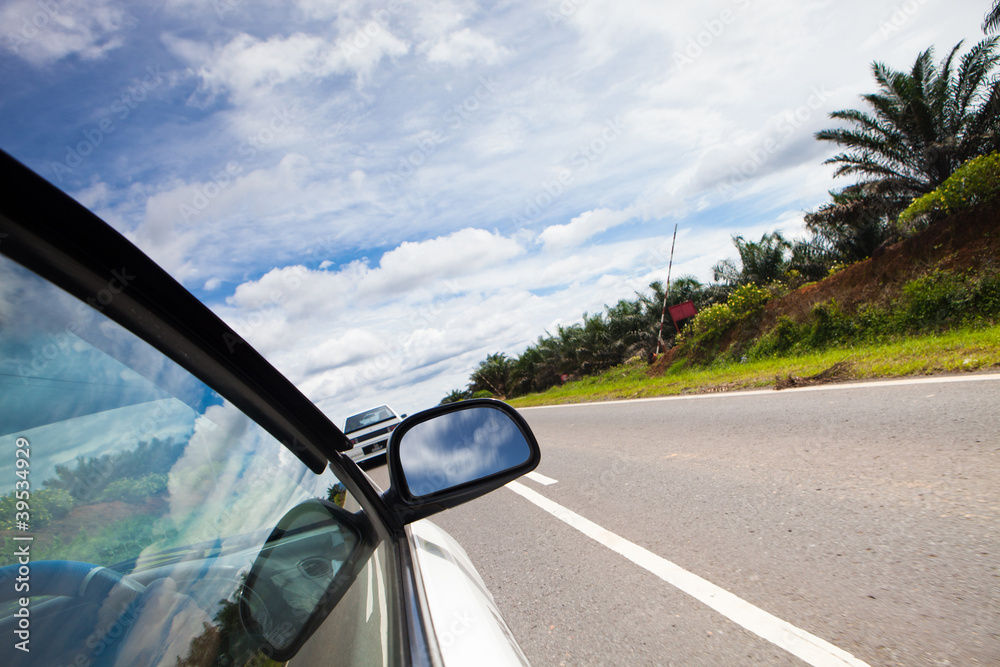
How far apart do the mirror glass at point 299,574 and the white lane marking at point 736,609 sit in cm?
193

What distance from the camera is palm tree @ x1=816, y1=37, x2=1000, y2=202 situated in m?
14.3

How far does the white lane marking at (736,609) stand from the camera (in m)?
2.12

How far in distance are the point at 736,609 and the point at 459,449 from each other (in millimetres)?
1787

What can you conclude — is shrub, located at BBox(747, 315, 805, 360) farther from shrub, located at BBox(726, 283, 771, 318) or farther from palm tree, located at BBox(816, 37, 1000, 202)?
palm tree, located at BBox(816, 37, 1000, 202)

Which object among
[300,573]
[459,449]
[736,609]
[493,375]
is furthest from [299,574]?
[493,375]

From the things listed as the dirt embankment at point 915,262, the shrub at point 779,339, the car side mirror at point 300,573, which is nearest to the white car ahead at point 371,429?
the car side mirror at point 300,573

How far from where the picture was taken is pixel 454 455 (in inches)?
72.5

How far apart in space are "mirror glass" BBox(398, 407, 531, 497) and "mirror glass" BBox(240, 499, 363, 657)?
0.26 meters

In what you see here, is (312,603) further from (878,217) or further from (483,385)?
(483,385)

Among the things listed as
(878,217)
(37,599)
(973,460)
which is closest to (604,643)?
(37,599)

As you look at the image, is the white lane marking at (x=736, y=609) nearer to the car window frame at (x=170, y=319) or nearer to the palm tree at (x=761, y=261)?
the car window frame at (x=170, y=319)

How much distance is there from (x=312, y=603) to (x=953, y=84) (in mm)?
20587

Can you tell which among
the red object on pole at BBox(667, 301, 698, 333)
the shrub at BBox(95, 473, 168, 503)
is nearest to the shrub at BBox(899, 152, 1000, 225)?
the red object on pole at BBox(667, 301, 698, 333)

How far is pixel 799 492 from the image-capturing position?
12.8 ft
